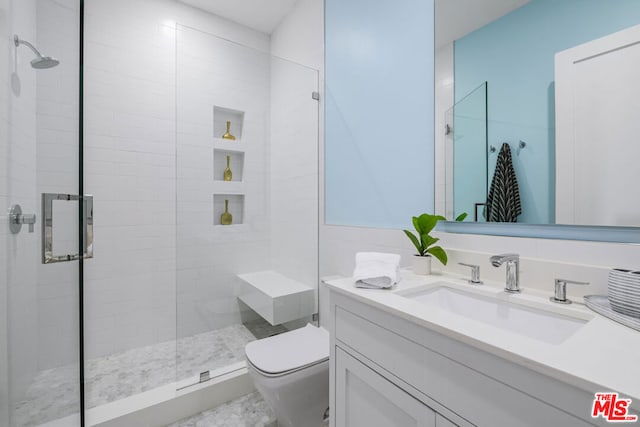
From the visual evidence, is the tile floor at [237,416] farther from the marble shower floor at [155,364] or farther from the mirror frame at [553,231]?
the mirror frame at [553,231]

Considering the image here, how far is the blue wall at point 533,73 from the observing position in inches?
33.3

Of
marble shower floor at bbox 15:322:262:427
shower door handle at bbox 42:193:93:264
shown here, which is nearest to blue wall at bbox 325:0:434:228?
marble shower floor at bbox 15:322:262:427

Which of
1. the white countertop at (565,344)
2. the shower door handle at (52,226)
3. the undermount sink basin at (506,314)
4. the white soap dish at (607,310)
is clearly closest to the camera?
the white countertop at (565,344)

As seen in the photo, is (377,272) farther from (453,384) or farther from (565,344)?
(565,344)

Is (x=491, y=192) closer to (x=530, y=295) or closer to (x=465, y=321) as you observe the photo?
(x=530, y=295)

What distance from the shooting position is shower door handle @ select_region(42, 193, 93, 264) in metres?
1.02

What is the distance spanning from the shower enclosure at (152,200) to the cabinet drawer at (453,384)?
1117 millimetres

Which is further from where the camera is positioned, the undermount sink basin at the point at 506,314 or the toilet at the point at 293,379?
the toilet at the point at 293,379

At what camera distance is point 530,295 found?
873 millimetres

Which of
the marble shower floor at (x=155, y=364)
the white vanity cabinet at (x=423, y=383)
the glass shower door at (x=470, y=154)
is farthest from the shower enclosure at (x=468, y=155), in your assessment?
the marble shower floor at (x=155, y=364)

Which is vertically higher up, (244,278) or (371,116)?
(371,116)

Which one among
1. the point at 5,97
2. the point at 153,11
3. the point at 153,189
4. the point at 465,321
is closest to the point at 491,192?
the point at 465,321

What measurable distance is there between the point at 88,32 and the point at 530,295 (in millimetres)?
2991

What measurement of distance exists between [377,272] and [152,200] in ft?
6.45
